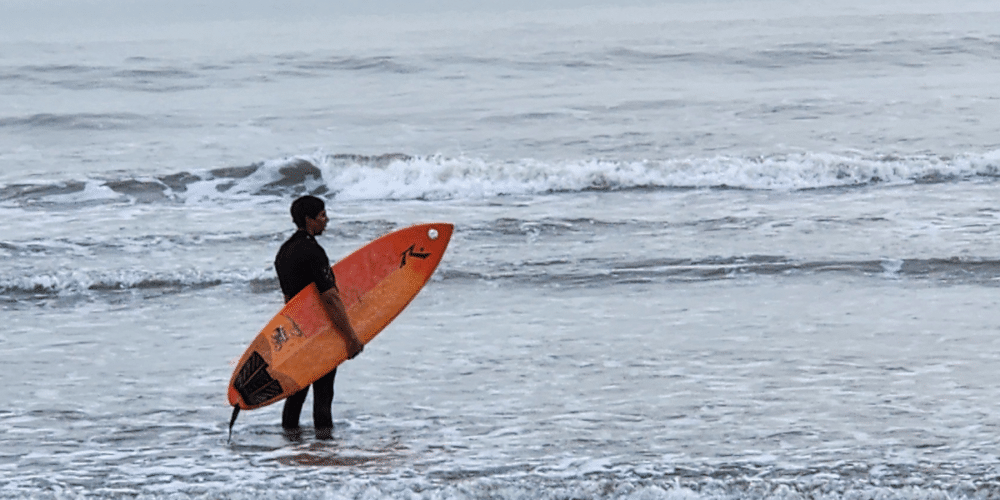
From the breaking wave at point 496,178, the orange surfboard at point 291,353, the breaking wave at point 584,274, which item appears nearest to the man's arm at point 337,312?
the orange surfboard at point 291,353

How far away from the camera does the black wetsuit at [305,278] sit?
5465 millimetres

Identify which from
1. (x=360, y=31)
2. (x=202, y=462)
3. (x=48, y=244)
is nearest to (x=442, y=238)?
(x=202, y=462)

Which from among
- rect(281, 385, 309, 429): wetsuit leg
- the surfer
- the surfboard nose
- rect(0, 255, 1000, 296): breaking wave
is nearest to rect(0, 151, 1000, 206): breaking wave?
rect(0, 255, 1000, 296): breaking wave

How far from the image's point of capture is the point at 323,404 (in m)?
5.92

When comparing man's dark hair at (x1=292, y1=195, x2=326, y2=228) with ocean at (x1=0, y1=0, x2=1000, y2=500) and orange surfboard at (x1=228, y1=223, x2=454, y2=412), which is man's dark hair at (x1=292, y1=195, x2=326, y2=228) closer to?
orange surfboard at (x1=228, y1=223, x2=454, y2=412)

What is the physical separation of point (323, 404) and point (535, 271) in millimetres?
4254

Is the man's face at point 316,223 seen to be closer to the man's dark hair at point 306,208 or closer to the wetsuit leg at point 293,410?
the man's dark hair at point 306,208

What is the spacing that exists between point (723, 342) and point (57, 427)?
4.18 m

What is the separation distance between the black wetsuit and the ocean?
0.18 m

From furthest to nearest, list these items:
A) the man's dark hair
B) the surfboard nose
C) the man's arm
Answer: the surfboard nose → the man's arm → the man's dark hair

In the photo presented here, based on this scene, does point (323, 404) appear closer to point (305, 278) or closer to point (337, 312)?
point (337, 312)

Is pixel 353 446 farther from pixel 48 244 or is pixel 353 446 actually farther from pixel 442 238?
pixel 48 244

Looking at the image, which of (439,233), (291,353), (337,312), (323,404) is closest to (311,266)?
(337,312)

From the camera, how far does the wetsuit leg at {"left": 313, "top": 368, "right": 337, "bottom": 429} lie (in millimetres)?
5891
